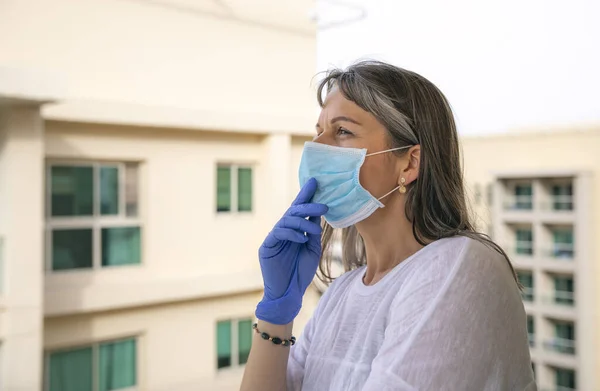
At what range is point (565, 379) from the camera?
16.7 ft

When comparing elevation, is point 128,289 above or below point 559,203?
below

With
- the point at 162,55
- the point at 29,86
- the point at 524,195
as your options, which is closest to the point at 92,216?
the point at 29,86

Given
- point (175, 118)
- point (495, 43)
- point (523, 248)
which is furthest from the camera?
point (523, 248)

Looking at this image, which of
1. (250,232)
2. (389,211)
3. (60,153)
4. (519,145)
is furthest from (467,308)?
(519,145)

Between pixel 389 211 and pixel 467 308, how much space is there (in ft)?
0.66

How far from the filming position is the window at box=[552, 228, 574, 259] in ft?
16.2

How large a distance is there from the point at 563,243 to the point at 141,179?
373 cm

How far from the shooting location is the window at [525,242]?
5270 mm

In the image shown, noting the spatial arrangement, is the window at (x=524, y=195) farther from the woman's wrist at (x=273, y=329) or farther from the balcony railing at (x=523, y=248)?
the woman's wrist at (x=273, y=329)

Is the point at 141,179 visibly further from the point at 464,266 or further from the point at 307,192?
the point at 464,266

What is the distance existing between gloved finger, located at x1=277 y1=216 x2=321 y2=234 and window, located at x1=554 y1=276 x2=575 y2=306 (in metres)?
4.73

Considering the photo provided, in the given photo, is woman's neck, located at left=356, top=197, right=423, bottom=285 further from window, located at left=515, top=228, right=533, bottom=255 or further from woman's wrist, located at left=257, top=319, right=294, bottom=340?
window, located at left=515, top=228, right=533, bottom=255

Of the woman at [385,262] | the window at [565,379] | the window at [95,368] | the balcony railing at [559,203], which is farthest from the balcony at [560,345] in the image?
the woman at [385,262]

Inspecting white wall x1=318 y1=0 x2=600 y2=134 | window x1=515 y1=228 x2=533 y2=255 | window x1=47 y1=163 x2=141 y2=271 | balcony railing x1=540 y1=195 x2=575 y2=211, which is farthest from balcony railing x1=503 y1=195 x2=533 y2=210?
window x1=47 y1=163 x2=141 y2=271
